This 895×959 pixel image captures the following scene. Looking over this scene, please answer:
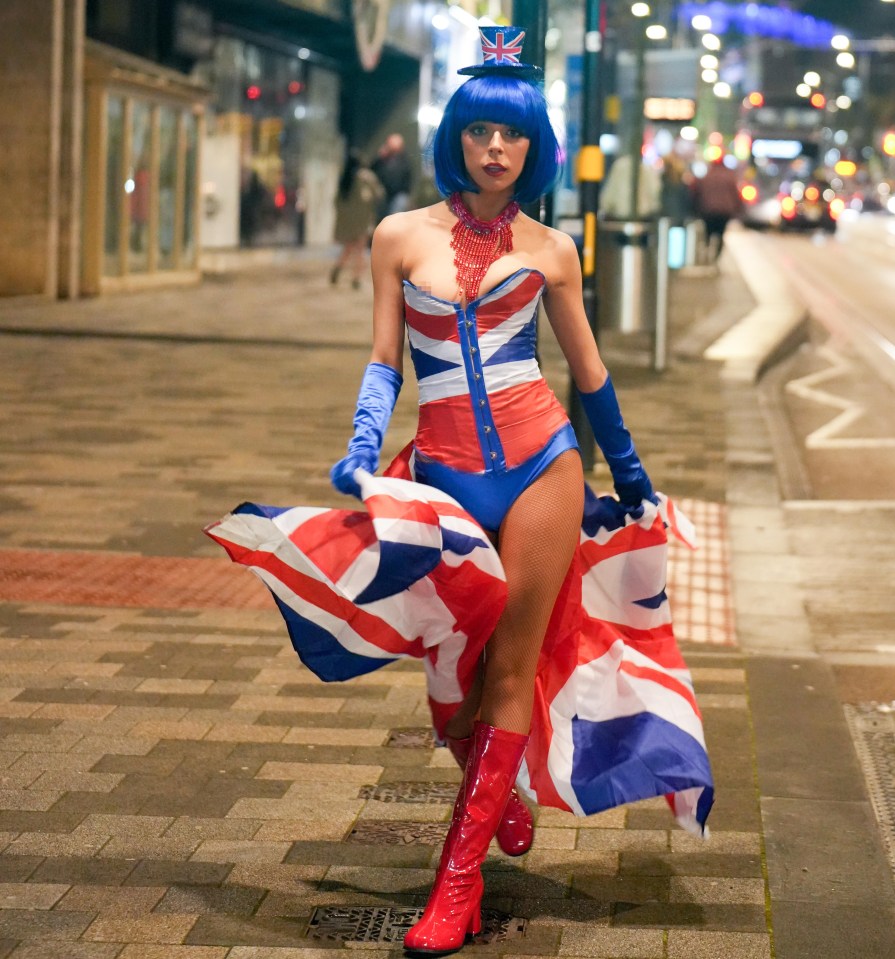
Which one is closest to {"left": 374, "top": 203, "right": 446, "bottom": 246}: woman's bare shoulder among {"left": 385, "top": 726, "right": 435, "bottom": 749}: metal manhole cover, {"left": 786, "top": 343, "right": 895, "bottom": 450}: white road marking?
{"left": 385, "top": 726, "right": 435, "bottom": 749}: metal manhole cover

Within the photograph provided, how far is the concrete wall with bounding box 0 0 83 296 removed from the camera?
18516 millimetres

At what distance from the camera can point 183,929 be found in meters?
3.20

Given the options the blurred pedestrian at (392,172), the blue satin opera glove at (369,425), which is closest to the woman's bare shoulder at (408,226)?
the blue satin opera glove at (369,425)

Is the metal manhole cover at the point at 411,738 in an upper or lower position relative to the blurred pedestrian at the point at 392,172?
lower

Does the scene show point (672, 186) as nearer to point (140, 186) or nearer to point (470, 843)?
point (140, 186)

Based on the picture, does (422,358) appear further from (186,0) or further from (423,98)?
(423,98)

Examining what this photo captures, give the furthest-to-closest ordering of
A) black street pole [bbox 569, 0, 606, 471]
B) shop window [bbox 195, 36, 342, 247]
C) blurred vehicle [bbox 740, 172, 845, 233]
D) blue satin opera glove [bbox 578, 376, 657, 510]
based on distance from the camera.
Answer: blurred vehicle [bbox 740, 172, 845, 233] < shop window [bbox 195, 36, 342, 247] < black street pole [bbox 569, 0, 606, 471] < blue satin opera glove [bbox 578, 376, 657, 510]

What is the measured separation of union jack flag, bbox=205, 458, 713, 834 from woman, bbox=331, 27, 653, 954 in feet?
0.45

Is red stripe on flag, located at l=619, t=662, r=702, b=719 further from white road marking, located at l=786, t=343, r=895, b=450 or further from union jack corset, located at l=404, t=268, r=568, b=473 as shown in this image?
white road marking, located at l=786, t=343, r=895, b=450

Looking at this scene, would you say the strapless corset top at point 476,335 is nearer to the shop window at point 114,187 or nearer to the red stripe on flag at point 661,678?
the red stripe on flag at point 661,678

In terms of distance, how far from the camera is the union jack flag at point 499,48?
11.2 ft

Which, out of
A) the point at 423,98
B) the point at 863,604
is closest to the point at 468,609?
the point at 863,604

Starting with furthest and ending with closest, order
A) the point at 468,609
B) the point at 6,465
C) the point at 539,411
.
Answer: the point at 6,465
the point at 539,411
the point at 468,609

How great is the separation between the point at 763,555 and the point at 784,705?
2.50 m
